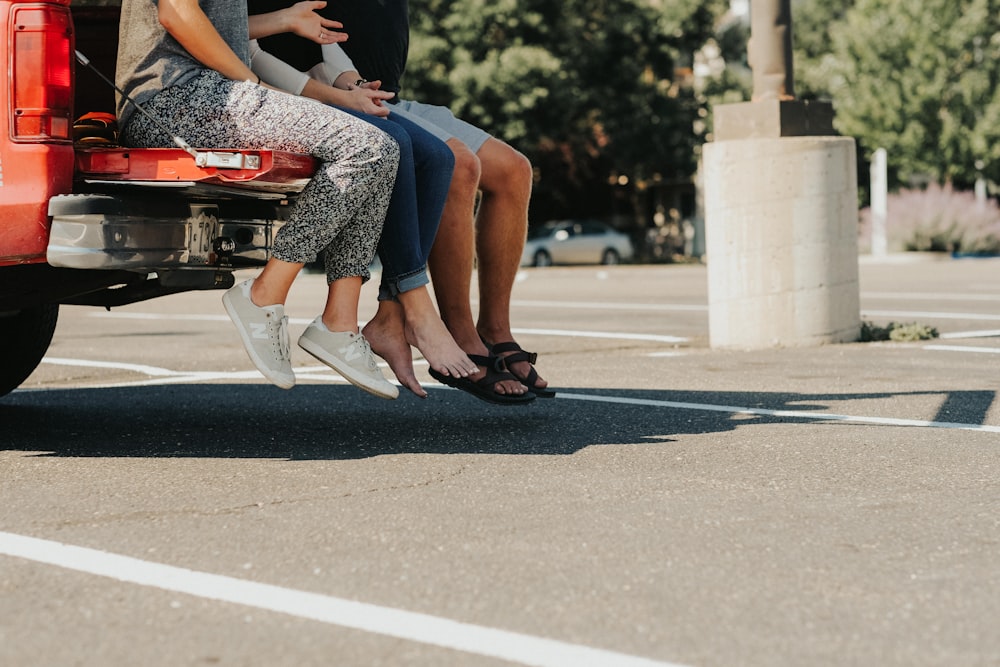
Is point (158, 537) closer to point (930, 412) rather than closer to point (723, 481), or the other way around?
point (723, 481)

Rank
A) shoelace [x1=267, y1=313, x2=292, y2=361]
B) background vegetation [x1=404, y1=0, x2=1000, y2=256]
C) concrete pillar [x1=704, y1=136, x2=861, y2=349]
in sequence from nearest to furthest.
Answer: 1. shoelace [x1=267, y1=313, x2=292, y2=361]
2. concrete pillar [x1=704, y1=136, x2=861, y2=349]
3. background vegetation [x1=404, y1=0, x2=1000, y2=256]

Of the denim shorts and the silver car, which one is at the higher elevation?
the denim shorts

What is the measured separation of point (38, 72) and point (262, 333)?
1.10m

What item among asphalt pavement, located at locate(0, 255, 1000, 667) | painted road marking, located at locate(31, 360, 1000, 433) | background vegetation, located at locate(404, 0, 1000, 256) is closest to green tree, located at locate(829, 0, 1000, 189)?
background vegetation, located at locate(404, 0, 1000, 256)

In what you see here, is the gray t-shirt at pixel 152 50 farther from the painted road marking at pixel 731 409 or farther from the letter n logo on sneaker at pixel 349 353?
the painted road marking at pixel 731 409

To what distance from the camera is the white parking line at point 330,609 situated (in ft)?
8.77

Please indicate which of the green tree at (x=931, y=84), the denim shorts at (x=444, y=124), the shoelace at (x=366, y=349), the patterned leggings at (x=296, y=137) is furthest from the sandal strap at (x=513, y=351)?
the green tree at (x=931, y=84)

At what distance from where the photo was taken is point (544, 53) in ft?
121

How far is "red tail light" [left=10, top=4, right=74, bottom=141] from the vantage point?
180 inches

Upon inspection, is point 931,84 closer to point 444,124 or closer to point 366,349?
point 444,124

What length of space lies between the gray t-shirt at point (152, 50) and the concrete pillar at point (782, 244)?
4.76 meters

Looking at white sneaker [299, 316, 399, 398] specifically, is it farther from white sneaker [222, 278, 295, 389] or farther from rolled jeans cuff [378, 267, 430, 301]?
rolled jeans cuff [378, 267, 430, 301]

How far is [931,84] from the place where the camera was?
125 ft

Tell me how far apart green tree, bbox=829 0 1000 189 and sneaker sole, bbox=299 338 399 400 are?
35.4m
